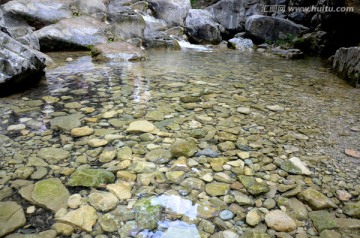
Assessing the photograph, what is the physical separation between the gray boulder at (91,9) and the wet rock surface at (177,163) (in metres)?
7.39

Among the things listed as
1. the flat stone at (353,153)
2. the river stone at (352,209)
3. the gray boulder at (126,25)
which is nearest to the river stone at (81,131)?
the river stone at (352,209)

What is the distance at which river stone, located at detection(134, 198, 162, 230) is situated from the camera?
1.60 m

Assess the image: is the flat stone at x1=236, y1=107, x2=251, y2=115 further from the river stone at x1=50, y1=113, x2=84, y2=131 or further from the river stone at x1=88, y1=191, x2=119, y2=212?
the river stone at x1=88, y1=191, x2=119, y2=212

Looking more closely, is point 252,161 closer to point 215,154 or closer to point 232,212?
point 215,154

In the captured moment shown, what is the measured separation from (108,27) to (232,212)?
31.1 feet

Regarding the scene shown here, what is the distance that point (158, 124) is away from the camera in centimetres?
294

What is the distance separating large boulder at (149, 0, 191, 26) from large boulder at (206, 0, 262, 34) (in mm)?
2425

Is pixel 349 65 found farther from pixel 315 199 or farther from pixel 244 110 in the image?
pixel 315 199

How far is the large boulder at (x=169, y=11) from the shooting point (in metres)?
12.9

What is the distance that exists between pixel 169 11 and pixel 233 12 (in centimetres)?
397

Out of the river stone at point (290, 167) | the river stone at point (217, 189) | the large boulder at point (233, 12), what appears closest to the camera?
the river stone at point (217, 189)

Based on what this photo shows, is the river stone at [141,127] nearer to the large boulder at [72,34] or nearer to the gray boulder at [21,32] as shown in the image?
the gray boulder at [21,32]

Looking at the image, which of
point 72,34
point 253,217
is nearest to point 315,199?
point 253,217

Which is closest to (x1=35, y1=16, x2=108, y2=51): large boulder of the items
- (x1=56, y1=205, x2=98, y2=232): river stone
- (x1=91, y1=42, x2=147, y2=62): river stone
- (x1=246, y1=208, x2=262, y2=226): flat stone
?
(x1=91, y1=42, x2=147, y2=62): river stone
